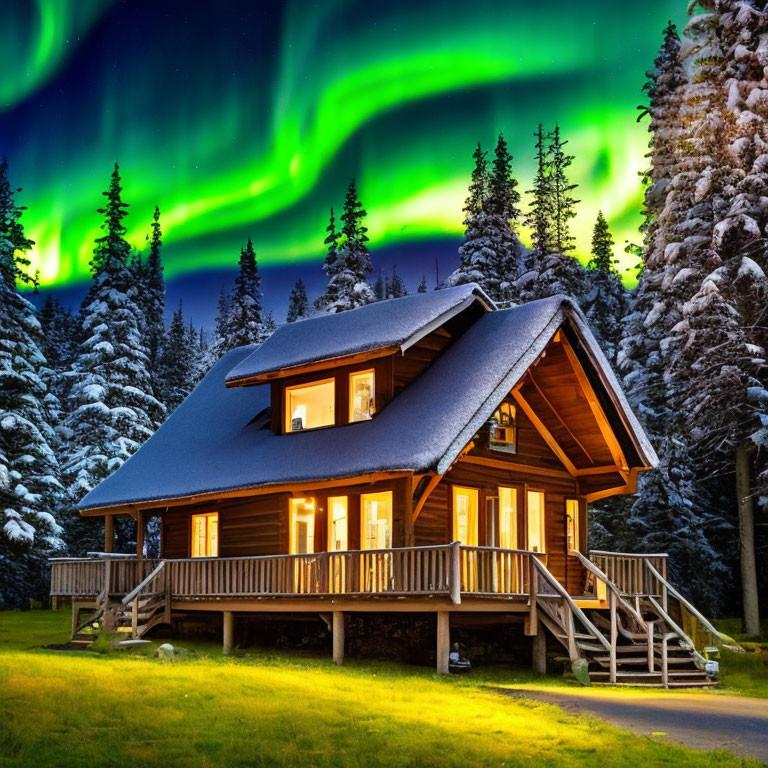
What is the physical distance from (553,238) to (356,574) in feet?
101

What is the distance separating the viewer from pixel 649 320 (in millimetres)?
37000

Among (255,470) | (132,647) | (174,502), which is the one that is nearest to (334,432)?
(255,470)

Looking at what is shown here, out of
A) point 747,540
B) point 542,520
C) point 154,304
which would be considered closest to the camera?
point 542,520

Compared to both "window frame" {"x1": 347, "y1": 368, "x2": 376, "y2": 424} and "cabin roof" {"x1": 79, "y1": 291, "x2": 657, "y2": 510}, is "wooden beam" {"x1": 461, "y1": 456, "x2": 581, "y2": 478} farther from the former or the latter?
"window frame" {"x1": 347, "y1": 368, "x2": 376, "y2": 424}

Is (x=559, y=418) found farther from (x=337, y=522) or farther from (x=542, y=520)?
(x=337, y=522)

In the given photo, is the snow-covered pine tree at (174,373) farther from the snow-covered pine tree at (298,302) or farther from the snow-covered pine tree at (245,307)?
the snow-covered pine tree at (298,302)

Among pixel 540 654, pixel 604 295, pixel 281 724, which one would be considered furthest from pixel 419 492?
pixel 604 295

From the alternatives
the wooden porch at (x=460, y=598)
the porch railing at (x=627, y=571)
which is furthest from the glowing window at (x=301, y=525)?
the porch railing at (x=627, y=571)

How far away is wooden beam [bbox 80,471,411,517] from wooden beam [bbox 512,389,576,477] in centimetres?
527

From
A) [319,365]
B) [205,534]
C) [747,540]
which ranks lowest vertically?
[747,540]

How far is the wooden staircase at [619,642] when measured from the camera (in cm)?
→ 2258

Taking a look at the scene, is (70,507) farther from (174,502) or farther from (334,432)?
(334,432)

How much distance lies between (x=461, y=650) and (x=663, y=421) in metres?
18.0

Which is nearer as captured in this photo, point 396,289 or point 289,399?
point 289,399
